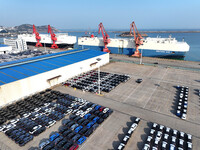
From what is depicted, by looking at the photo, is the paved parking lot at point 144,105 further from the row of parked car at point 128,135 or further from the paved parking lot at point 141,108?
the row of parked car at point 128,135

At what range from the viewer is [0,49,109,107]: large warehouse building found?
116 feet

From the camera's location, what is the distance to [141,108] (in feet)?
111

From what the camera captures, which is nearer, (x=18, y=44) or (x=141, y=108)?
(x=141, y=108)

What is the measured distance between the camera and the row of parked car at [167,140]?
21812 millimetres

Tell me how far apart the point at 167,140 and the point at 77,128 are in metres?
16.7

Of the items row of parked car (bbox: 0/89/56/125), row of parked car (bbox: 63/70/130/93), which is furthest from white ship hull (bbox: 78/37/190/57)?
row of parked car (bbox: 0/89/56/125)

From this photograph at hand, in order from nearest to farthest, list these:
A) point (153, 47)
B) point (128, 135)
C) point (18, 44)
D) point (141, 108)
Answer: point (128, 135) < point (141, 108) < point (153, 47) < point (18, 44)

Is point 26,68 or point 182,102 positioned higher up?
point 26,68

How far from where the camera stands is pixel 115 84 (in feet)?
153

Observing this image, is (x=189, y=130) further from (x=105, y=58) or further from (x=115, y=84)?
(x=105, y=58)

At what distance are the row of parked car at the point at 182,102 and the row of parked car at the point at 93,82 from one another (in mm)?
18446

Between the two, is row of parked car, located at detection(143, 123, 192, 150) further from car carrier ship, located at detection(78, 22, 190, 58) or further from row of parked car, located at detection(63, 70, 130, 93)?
car carrier ship, located at detection(78, 22, 190, 58)

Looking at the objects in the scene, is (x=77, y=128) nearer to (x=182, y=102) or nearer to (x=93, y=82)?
(x=93, y=82)

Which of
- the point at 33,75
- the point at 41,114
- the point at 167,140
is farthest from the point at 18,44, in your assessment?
the point at 167,140
